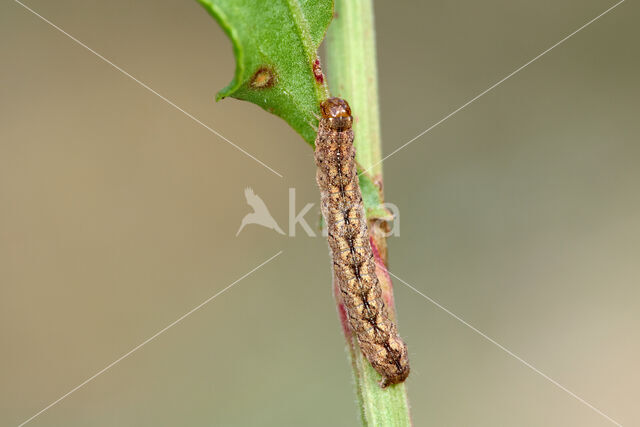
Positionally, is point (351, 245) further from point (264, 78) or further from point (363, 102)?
point (264, 78)

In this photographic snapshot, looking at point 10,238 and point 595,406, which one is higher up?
point 10,238

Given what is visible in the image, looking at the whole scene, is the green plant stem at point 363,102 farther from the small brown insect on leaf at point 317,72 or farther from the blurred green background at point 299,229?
the blurred green background at point 299,229

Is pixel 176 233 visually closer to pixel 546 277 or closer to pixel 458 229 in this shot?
pixel 458 229

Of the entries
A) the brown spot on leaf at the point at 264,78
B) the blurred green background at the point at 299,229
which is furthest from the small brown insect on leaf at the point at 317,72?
the blurred green background at the point at 299,229

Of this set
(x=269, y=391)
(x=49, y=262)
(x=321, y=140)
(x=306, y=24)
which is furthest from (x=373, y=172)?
(x=49, y=262)

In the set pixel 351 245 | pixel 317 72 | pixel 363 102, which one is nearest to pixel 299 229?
pixel 351 245
